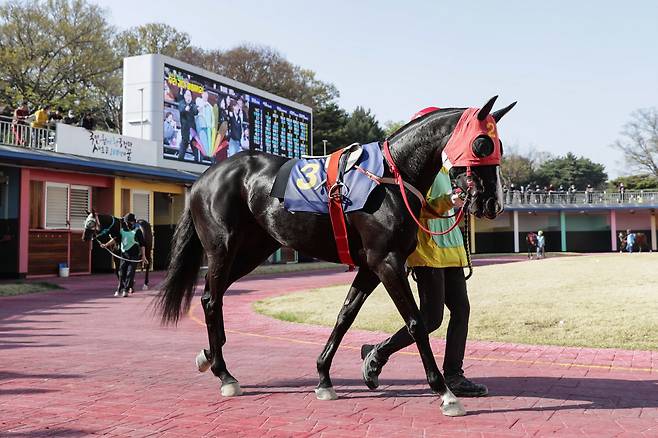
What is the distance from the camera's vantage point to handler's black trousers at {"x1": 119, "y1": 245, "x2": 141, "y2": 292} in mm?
13961

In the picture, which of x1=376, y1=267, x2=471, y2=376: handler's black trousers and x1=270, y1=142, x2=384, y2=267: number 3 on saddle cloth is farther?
x1=376, y1=267, x2=471, y2=376: handler's black trousers

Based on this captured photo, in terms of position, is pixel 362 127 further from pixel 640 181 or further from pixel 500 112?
pixel 500 112

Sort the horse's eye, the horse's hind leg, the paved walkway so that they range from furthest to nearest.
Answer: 1. the horse's hind leg
2. the horse's eye
3. the paved walkway

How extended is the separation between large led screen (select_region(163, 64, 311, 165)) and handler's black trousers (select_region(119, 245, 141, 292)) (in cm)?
987

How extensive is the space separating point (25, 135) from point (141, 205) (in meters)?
5.32

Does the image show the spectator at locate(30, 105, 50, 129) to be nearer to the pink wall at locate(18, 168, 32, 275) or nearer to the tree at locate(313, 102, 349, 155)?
the pink wall at locate(18, 168, 32, 275)

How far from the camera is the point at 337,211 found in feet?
14.0

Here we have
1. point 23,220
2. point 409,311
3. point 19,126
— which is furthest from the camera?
point 19,126

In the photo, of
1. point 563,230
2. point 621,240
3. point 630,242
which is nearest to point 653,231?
point 621,240

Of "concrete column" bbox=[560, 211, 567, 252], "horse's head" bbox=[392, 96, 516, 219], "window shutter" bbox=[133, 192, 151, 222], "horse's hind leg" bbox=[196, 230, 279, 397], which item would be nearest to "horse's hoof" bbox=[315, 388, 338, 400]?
"horse's hind leg" bbox=[196, 230, 279, 397]

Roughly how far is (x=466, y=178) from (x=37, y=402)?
3.31m

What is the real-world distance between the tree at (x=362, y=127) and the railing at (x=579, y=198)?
13.0 m

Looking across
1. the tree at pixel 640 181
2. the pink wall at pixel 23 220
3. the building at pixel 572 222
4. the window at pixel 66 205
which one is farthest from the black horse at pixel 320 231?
the tree at pixel 640 181

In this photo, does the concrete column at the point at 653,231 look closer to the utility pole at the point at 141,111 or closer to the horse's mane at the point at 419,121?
the utility pole at the point at 141,111
